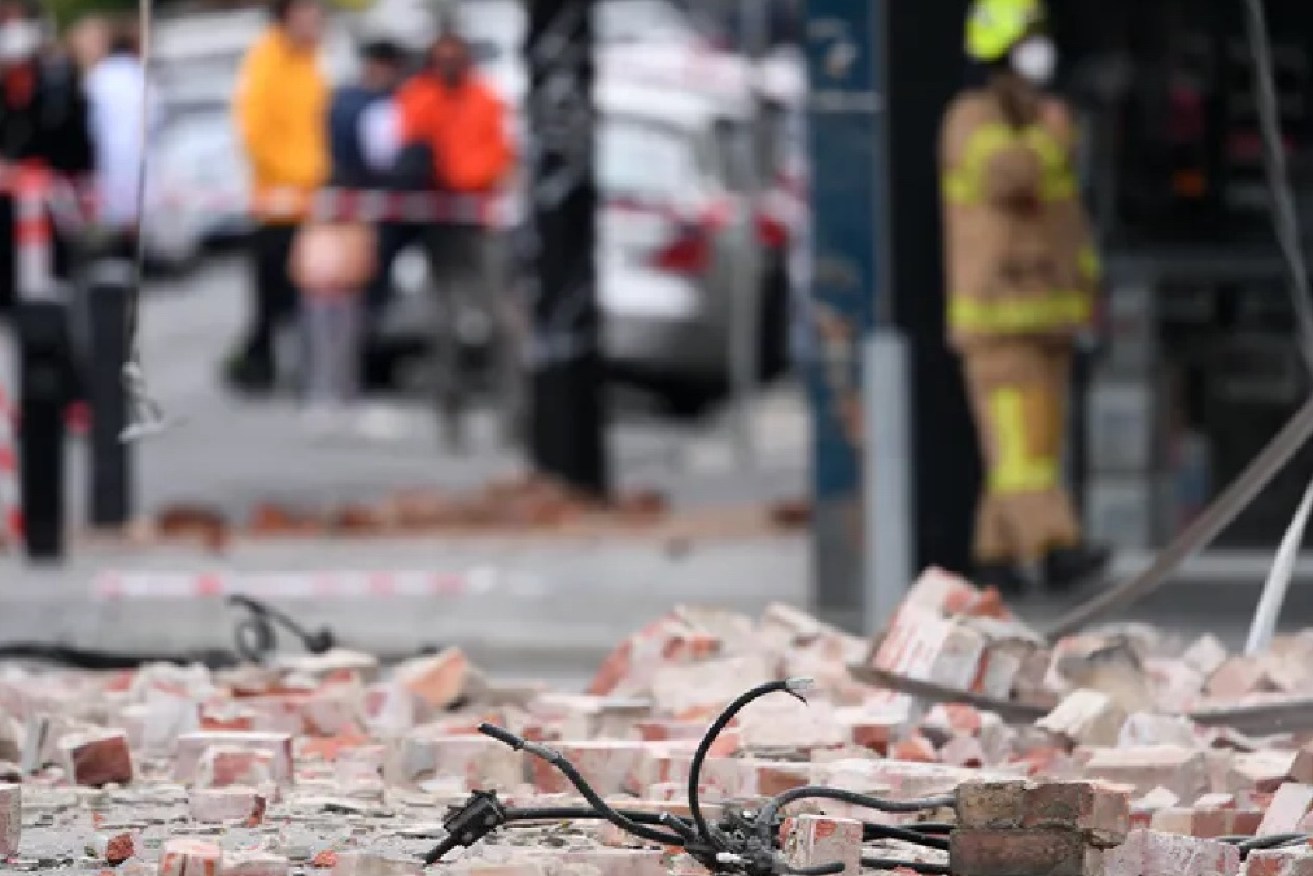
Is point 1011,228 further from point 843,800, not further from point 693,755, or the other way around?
point 843,800

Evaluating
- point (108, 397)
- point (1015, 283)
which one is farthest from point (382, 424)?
point (1015, 283)

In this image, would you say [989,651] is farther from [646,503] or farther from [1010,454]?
[646,503]

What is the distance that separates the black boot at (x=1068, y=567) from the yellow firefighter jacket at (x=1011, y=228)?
0.75 m

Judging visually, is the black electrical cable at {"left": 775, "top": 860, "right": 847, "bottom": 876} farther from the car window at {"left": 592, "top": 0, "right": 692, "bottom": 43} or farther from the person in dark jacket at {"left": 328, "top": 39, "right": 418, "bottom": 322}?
the car window at {"left": 592, "top": 0, "right": 692, "bottom": 43}

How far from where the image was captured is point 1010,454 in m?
15.1

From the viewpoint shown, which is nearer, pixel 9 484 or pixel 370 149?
pixel 9 484

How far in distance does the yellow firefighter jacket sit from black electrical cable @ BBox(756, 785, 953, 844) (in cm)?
672

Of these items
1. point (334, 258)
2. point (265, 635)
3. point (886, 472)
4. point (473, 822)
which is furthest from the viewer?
point (334, 258)

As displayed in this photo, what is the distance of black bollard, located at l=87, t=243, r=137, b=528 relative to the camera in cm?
1789

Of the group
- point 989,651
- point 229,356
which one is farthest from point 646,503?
point 989,651

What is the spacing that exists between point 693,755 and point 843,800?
2.51 ft

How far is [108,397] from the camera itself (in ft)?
Result: 61.4

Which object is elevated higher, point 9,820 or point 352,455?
point 9,820

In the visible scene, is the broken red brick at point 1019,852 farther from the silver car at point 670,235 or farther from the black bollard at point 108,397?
the silver car at point 670,235
